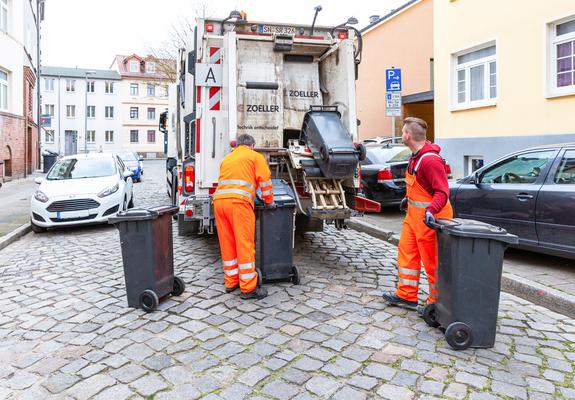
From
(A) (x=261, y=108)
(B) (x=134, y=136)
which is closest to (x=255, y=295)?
(A) (x=261, y=108)

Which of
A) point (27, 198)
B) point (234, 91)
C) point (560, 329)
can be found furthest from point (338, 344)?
point (27, 198)

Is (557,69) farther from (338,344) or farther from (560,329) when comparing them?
(338,344)

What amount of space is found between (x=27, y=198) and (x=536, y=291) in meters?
13.1

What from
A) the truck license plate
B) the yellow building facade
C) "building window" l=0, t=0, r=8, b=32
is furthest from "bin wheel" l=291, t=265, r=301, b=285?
"building window" l=0, t=0, r=8, b=32

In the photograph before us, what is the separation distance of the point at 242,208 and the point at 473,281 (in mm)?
2136

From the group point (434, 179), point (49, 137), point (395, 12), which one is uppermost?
point (395, 12)

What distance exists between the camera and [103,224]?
30.5 feet

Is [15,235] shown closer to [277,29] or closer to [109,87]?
[277,29]

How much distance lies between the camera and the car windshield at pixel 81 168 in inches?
375

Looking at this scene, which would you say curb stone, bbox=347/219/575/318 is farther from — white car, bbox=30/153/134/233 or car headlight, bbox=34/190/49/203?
car headlight, bbox=34/190/49/203

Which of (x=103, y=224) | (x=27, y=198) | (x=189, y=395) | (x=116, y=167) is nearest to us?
(x=189, y=395)

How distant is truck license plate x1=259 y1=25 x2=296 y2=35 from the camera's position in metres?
6.08

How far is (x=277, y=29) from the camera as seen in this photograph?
613 cm

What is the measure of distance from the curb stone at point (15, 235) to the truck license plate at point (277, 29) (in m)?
5.24
